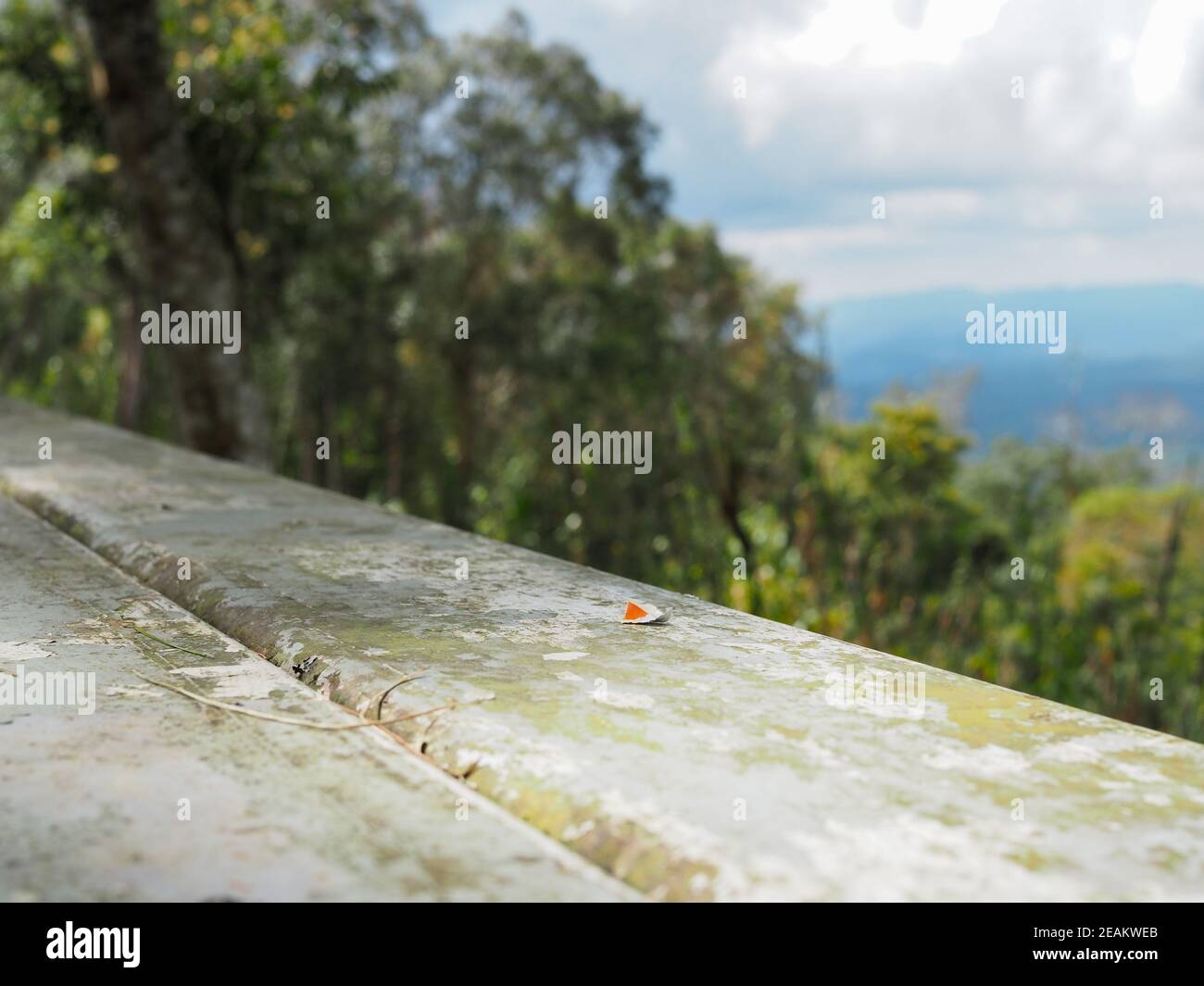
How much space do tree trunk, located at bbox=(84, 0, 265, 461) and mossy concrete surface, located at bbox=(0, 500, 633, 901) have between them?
338 centimetres

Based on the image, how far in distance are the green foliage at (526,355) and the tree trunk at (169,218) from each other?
0.30m

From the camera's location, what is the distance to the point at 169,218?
448cm

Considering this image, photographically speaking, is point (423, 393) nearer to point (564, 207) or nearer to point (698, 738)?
point (564, 207)

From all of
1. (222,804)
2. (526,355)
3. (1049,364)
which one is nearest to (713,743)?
(222,804)

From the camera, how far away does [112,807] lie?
93 centimetres

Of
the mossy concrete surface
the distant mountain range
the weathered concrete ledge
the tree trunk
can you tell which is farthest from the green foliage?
the mossy concrete surface

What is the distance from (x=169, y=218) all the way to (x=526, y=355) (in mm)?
7343

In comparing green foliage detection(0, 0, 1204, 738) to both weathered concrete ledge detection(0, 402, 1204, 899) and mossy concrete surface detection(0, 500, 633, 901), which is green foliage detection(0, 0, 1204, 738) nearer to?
weathered concrete ledge detection(0, 402, 1204, 899)

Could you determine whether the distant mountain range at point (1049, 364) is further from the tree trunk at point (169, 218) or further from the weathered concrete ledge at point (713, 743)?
the weathered concrete ledge at point (713, 743)

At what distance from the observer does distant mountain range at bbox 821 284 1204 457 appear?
1185 cm

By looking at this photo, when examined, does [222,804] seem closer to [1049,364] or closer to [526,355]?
[526,355]
